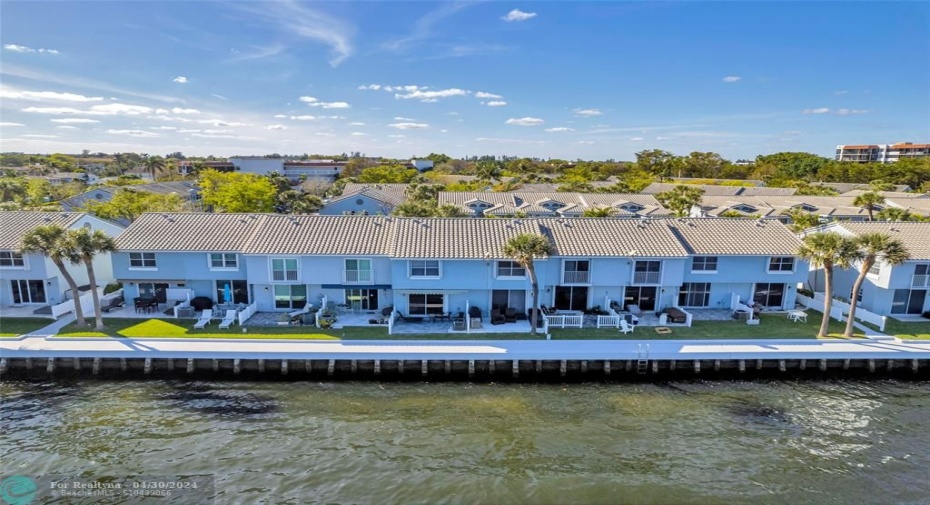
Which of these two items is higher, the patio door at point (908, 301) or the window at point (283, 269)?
the window at point (283, 269)

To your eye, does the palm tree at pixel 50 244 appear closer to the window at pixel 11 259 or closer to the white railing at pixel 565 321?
the window at pixel 11 259

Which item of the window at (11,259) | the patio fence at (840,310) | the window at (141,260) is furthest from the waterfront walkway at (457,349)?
the window at (11,259)

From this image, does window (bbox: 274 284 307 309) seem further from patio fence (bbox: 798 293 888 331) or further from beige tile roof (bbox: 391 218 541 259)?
patio fence (bbox: 798 293 888 331)

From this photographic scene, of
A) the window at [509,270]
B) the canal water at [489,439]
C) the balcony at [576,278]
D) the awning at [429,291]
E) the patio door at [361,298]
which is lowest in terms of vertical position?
the canal water at [489,439]

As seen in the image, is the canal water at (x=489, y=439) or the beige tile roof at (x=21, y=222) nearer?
the canal water at (x=489, y=439)

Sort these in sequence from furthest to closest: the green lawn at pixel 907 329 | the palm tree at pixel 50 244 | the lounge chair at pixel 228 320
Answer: the lounge chair at pixel 228 320, the green lawn at pixel 907 329, the palm tree at pixel 50 244

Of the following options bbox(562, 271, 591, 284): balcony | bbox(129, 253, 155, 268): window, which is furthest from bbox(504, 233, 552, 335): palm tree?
bbox(129, 253, 155, 268): window
